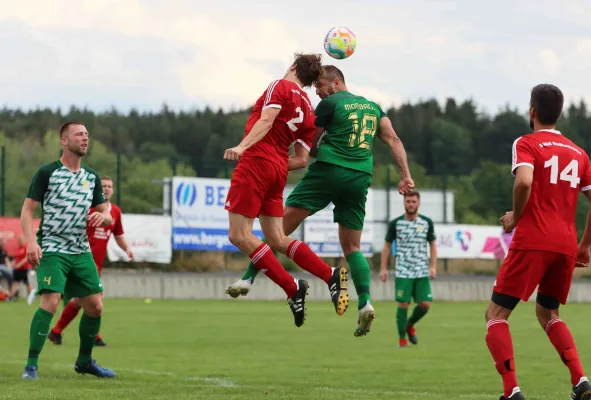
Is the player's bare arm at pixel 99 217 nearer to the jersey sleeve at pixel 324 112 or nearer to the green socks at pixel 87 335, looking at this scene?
the green socks at pixel 87 335

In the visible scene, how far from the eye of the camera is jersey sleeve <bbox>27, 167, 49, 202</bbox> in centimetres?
1125

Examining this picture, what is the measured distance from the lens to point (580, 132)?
8181cm

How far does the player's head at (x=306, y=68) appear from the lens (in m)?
10.4

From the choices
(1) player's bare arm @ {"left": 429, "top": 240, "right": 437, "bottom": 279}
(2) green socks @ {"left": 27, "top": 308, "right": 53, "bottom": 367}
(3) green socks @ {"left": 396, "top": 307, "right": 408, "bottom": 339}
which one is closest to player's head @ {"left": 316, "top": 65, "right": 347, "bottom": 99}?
(2) green socks @ {"left": 27, "top": 308, "right": 53, "bottom": 367}

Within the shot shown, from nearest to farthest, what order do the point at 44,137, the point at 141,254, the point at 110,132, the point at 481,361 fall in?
1. the point at 481,361
2. the point at 141,254
3. the point at 44,137
4. the point at 110,132

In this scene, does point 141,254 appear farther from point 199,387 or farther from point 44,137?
point 44,137

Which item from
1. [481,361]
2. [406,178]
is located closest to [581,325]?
[481,361]

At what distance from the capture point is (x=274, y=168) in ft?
34.0

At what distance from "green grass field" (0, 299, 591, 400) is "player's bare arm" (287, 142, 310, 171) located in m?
2.09

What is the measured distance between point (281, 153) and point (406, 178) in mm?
1234

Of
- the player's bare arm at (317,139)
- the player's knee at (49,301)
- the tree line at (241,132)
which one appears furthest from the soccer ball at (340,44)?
the tree line at (241,132)

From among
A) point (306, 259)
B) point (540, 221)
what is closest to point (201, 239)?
point (306, 259)

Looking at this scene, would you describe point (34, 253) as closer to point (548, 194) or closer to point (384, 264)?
point (548, 194)

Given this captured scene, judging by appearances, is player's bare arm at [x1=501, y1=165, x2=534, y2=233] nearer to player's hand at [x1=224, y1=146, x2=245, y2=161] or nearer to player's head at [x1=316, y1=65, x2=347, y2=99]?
player's hand at [x1=224, y1=146, x2=245, y2=161]
